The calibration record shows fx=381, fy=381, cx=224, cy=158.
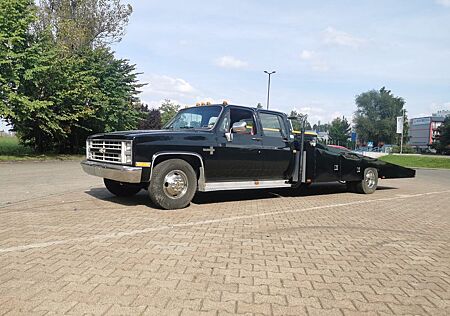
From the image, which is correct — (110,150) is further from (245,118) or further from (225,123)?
(245,118)

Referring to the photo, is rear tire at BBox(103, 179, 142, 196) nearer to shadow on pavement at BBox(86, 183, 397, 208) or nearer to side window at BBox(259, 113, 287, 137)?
shadow on pavement at BBox(86, 183, 397, 208)

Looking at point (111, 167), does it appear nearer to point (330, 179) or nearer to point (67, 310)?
point (67, 310)

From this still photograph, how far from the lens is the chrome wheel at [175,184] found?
6.53 metres

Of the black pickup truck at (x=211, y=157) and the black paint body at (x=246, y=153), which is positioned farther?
the black paint body at (x=246, y=153)

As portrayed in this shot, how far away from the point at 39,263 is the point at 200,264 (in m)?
1.58

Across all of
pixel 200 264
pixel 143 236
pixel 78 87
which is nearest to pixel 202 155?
pixel 143 236

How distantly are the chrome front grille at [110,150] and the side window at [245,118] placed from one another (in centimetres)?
222

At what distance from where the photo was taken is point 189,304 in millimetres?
2916

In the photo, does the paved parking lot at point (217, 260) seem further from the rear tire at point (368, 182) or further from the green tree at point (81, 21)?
the green tree at point (81, 21)

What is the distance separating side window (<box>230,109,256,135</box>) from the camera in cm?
765

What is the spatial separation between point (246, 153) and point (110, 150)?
2.61 meters

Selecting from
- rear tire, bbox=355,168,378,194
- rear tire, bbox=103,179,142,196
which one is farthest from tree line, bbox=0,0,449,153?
rear tire, bbox=103,179,142,196

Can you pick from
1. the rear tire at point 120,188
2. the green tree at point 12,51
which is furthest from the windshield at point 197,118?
the green tree at point 12,51

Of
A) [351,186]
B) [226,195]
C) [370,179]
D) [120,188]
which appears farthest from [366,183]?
[120,188]
